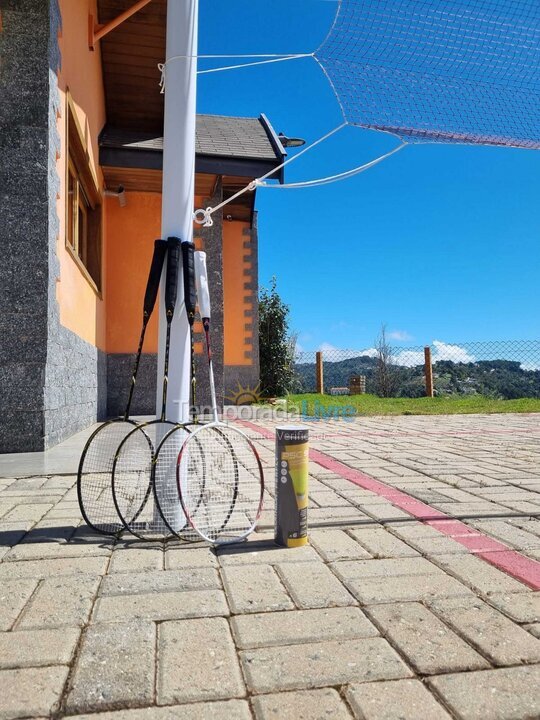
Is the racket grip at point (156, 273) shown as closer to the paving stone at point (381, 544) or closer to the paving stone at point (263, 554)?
the paving stone at point (263, 554)

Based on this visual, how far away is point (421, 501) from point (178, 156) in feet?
8.30

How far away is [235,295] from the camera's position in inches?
487

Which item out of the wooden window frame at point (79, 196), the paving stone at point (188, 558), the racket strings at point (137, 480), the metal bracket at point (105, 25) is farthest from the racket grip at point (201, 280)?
the metal bracket at point (105, 25)

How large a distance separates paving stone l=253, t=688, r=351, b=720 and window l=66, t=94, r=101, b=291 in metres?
5.44

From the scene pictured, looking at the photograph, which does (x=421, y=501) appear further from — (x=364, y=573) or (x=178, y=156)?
(x=178, y=156)

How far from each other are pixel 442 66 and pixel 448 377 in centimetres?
1192

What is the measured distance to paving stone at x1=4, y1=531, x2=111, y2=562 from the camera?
2547 mm

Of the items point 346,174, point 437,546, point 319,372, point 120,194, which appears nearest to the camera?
point 437,546

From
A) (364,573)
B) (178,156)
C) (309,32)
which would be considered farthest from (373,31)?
(364,573)

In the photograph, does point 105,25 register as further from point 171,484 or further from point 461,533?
point 461,533

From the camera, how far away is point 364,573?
2359mm

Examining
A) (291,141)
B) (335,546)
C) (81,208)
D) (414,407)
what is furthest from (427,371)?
(335,546)

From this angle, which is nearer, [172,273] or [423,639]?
[423,639]

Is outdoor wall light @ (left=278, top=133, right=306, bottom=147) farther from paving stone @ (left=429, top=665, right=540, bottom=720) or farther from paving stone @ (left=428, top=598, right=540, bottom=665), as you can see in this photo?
paving stone @ (left=429, top=665, right=540, bottom=720)
